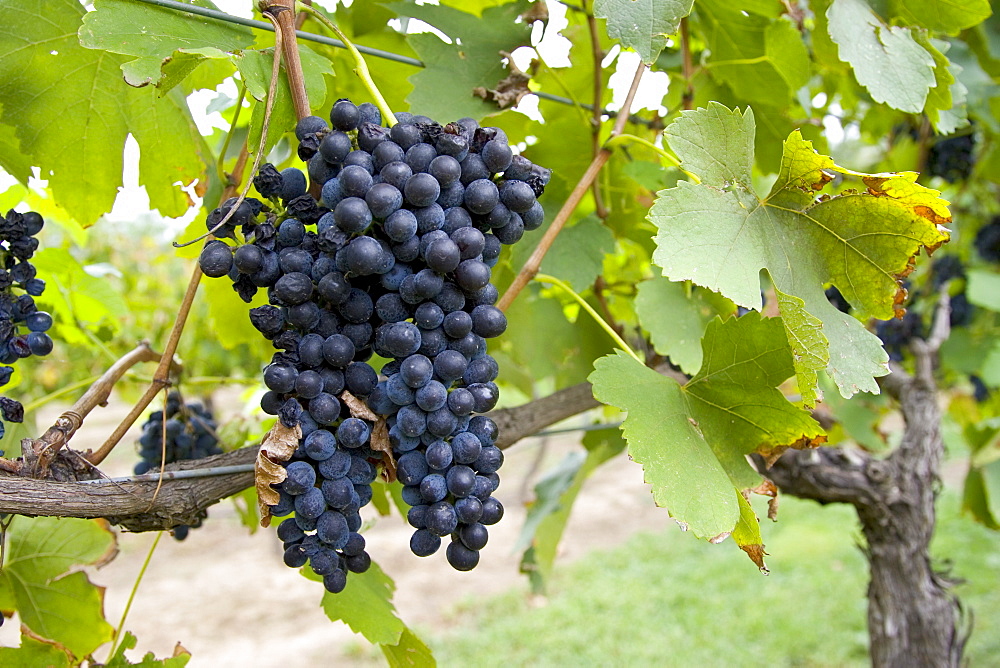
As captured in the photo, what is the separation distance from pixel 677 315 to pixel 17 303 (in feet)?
3.66

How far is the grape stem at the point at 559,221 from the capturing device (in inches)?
46.2

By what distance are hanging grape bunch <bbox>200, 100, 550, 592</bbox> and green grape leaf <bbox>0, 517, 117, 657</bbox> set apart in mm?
618

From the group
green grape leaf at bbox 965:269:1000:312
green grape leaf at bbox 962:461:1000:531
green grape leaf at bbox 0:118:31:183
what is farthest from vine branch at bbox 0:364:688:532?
green grape leaf at bbox 965:269:1000:312

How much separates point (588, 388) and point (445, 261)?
814mm

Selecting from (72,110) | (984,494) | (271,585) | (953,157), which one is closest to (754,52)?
(72,110)

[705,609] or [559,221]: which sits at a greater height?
[559,221]

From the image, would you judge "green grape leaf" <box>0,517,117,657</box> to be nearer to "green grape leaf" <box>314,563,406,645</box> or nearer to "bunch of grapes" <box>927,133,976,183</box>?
"green grape leaf" <box>314,563,406,645</box>

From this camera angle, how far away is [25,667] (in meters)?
1.13

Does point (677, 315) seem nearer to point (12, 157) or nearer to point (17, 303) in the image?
point (17, 303)

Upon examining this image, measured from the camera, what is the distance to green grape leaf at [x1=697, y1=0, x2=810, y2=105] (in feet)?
4.73

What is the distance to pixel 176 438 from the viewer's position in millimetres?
1539

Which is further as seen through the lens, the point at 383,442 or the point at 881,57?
the point at 881,57

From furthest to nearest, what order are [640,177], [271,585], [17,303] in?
[271,585] → [640,177] → [17,303]

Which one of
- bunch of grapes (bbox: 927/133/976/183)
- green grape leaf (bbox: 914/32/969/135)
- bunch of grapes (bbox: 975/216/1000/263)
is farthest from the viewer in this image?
bunch of grapes (bbox: 975/216/1000/263)
